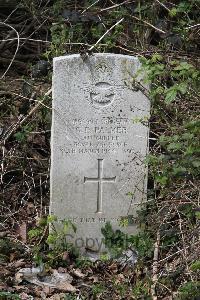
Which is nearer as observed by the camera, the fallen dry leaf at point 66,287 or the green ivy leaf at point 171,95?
the green ivy leaf at point 171,95

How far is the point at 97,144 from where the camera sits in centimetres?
511

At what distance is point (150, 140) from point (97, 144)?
0.68 metres

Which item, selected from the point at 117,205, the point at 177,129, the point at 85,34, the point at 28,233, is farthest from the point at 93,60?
the point at 85,34

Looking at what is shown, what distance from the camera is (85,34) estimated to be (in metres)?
6.90

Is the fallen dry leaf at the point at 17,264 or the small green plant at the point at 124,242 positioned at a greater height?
the small green plant at the point at 124,242

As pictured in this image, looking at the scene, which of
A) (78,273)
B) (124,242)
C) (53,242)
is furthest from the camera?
(124,242)

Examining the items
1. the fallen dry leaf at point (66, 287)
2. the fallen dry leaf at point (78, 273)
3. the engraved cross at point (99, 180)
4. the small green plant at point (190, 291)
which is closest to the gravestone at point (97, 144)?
the engraved cross at point (99, 180)

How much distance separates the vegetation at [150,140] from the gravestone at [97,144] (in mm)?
101

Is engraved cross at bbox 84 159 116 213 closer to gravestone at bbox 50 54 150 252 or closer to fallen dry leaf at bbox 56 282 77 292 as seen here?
gravestone at bbox 50 54 150 252

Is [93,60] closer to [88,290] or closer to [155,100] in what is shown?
[155,100]

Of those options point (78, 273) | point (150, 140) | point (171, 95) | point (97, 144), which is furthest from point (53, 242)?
point (171, 95)

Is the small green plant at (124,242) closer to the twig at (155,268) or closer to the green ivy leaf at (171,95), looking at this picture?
the twig at (155,268)

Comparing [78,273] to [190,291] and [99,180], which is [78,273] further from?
[190,291]

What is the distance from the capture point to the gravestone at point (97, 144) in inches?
196
